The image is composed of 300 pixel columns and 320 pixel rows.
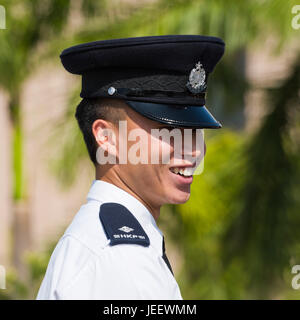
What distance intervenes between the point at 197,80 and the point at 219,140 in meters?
4.53

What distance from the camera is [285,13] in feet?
13.4

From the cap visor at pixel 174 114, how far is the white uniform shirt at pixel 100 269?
0.29 metres

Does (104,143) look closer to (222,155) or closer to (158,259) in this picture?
(158,259)

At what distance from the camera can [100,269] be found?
149 cm

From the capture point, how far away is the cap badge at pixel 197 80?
Answer: 1.73 meters

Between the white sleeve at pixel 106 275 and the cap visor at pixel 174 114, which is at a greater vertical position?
the cap visor at pixel 174 114

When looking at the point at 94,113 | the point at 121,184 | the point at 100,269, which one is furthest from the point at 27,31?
the point at 100,269

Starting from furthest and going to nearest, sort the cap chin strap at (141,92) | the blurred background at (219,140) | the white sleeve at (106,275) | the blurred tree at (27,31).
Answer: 1. the blurred tree at (27,31)
2. the blurred background at (219,140)
3. the cap chin strap at (141,92)
4. the white sleeve at (106,275)

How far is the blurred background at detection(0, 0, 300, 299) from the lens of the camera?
450 cm

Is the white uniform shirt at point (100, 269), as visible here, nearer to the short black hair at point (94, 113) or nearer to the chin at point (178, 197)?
the chin at point (178, 197)

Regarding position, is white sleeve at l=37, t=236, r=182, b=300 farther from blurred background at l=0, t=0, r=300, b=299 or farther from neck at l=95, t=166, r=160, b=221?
blurred background at l=0, t=0, r=300, b=299

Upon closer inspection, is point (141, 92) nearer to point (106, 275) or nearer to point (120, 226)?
point (120, 226)

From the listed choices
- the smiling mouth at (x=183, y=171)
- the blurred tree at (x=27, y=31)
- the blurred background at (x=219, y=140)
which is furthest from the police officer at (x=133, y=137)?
the blurred tree at (x=27, y=31)

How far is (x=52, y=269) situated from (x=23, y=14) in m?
4.88
